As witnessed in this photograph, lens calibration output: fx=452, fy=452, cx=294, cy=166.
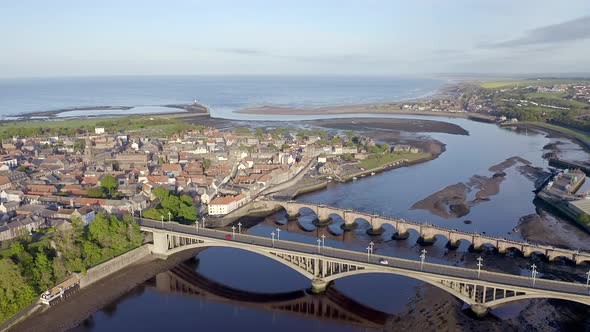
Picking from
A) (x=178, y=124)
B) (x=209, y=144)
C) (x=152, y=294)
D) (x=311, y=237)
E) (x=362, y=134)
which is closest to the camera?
(x=152, y=294)

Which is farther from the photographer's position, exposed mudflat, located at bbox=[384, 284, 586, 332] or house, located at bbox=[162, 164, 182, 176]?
house, located at bbox=[162, 164, 182, 176]

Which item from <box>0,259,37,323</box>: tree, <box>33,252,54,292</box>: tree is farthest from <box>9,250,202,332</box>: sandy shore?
<box>33,252,54,292</box>: tree

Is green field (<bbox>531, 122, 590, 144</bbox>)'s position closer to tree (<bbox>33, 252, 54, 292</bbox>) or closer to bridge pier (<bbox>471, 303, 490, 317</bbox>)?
bridge pier (<bbox>471, 303, 490, 317</bbox>)

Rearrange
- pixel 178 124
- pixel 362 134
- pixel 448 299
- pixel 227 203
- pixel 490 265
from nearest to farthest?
pixel 448 299
pixel 490 265
pixel 227 203
pixel 362 134
pixel 178 124

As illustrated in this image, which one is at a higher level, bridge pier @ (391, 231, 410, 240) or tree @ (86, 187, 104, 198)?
tree @ (86, 187, 104, 198)

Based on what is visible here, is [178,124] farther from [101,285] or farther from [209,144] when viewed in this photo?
[101,285]

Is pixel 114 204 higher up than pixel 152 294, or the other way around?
pixel 114 204

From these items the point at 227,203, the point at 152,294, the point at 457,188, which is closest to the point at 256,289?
the point at 152,294
